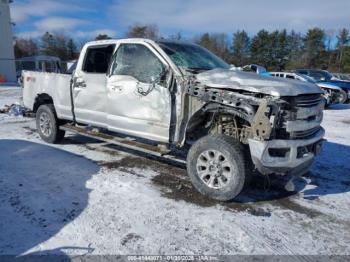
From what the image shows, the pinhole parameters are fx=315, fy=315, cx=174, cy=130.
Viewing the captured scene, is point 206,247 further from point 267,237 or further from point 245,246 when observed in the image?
point 267,237

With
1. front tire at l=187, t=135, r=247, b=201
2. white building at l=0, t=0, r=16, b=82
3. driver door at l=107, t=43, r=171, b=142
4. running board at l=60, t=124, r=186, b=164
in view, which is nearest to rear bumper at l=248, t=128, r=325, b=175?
front tire at l=187, t=135, r=247, b=201

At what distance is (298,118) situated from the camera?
3783 millimetres

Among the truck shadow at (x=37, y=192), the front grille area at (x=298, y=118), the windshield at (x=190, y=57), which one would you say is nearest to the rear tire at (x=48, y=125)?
the truck shadow at (x=37, y=192)

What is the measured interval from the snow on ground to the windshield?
1.75 m

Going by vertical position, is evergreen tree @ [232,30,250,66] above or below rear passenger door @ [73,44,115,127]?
above

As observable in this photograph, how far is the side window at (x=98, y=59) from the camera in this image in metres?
5.60

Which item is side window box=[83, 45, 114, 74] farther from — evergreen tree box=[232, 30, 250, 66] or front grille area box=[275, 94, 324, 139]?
evergreen tree box=[232, 30, 250, 66]

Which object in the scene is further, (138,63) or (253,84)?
(138,63)

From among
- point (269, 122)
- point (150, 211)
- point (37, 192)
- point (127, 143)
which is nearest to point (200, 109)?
point (269, 122)

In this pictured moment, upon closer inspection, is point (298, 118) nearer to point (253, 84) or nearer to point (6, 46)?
point (253, 84)

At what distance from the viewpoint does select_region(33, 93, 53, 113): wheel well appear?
6.83m

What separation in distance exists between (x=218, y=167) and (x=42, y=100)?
4.67 m

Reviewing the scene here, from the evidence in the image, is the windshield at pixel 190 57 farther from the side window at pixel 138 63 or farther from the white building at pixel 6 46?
the white building at pixel 6 46

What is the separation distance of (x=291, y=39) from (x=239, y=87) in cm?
6470
